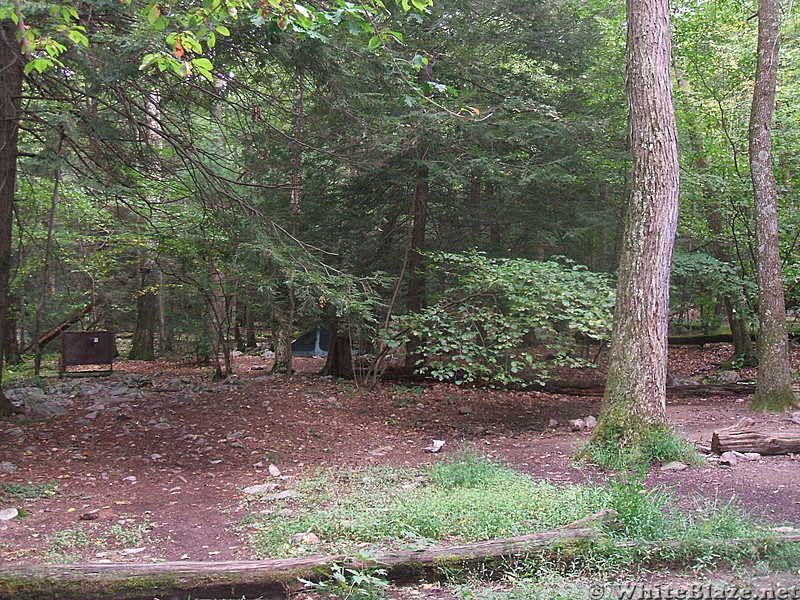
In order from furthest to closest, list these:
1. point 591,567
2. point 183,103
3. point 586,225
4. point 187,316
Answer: point 187,316, point 586,225, point 183,103, point 591,567

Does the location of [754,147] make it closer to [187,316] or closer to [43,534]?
[43,534]

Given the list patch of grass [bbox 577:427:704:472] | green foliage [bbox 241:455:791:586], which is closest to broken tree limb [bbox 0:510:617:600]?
green foliage [bbox 241:455:791:586]

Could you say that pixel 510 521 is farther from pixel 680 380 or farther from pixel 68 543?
pixel 680 380

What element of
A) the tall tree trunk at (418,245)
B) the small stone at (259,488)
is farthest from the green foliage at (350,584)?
the tall tree trunk at (418,245)

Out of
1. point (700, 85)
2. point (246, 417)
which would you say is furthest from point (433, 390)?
point (700, 85)

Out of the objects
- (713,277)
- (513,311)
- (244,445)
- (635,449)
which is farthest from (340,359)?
(635,449)

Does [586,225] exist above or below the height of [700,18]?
below

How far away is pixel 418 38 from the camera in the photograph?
10062 mm

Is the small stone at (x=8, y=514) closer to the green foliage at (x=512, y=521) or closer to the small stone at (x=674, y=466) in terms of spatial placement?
the green foliage at (x=512, y=521)

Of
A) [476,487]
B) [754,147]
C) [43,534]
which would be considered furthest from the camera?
[754,147]

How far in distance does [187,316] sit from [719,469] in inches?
477

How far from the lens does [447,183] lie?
10781 mm

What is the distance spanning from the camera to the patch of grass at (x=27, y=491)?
534 centimetres

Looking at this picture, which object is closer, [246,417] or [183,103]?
[183,103]
